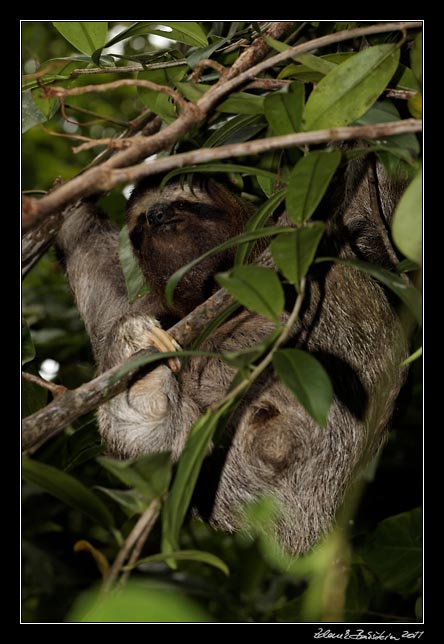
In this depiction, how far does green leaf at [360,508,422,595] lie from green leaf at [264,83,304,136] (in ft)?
7.31

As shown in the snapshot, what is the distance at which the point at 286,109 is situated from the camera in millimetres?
2545

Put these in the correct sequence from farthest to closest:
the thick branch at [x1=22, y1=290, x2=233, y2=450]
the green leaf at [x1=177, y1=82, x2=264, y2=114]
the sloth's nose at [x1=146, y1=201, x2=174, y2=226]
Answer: the sloth's nose at [x1=146, y1=201, x2=174, y2=226], the green leaf at [x1=177, y1=82, x2=264, y2=114], the thick branch at [x1=22, y1=290, x2=233, y2=450]

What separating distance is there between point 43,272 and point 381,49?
6365mm

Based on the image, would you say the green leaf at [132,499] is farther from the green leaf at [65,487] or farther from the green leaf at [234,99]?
the green leaf at [234,99]

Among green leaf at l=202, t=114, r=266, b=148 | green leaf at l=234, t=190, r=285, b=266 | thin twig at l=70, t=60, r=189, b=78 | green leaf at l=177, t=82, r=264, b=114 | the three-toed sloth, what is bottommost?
the three-toed sloth

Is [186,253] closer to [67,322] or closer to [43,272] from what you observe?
[67,322]

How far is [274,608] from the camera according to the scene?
410 centimetres

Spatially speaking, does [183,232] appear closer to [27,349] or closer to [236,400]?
[27,349]

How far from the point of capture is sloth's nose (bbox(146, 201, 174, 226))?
15.0 ft

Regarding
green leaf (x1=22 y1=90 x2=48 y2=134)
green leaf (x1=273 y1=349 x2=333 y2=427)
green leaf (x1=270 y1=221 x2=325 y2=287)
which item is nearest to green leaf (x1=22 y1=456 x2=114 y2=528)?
green leaf (x1=273 y1=349 x2=333 y2=427)

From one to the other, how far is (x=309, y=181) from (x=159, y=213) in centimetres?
236

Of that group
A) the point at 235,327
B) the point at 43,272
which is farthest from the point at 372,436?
the point at 43,272

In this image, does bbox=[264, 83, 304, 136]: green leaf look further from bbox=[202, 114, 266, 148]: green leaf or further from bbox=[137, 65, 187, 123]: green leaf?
bbox=[137, 65, 187, 123]: green leaf

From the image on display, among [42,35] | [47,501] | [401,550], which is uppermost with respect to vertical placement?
[42,35]
